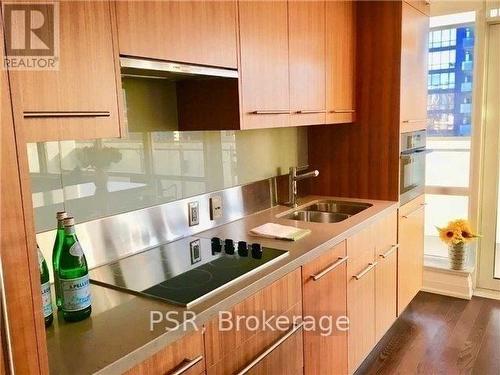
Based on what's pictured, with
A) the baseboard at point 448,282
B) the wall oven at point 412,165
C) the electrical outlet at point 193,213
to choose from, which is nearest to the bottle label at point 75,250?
the electrical outlet at point 193,213

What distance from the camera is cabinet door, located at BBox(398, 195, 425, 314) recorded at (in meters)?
2.71

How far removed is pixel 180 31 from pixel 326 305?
1255mm

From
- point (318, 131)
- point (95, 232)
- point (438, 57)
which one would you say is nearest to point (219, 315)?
point (95, 232)

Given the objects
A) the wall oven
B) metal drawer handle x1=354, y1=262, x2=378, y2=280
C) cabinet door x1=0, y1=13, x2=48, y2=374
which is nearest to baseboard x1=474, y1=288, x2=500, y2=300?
the wall oven

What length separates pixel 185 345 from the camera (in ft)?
3.77

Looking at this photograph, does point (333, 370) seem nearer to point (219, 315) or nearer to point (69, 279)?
point (219, 315)

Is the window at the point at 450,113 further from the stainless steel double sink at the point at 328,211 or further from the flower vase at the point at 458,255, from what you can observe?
the stainless steel double sink at the point at 328,211

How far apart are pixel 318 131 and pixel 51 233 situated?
6.09 ft

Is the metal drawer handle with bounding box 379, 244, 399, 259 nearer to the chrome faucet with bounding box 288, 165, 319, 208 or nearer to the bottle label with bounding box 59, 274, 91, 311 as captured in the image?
the chrome faucet with bounding box 288, 165, 319, 208

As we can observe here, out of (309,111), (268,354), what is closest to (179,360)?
(268,354)

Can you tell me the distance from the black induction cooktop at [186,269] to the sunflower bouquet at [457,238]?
206cm

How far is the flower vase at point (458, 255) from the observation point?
3.23 meters

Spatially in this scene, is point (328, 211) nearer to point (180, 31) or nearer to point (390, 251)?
point (390, 251)

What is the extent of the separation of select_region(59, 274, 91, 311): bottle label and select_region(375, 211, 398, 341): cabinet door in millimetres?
1651
